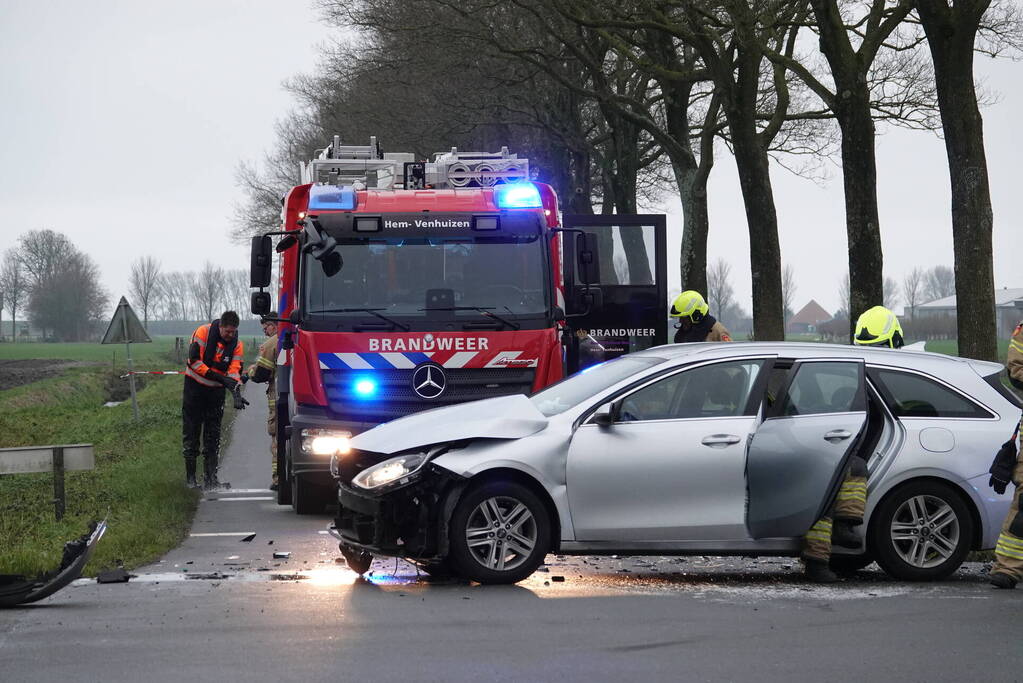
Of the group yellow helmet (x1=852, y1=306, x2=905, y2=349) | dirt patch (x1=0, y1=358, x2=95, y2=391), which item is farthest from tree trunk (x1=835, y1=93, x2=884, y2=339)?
dirt patch (x1=0, y1=358, x2=95, y2=391)

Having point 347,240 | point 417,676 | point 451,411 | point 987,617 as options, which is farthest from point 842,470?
point 347,240

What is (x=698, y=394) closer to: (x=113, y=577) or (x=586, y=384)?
(x=586, y=384)

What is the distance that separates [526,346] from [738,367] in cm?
322

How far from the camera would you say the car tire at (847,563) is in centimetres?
966

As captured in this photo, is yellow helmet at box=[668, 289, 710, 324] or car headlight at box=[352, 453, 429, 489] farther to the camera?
yellow helmet at box=[668, 289, 710, 324]

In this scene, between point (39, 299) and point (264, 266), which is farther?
point (39, 299)

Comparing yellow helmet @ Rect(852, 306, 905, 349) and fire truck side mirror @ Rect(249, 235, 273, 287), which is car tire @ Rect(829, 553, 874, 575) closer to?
yellow helmet @ Rect(852, 306, 905, 349)

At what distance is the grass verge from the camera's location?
10.7 m

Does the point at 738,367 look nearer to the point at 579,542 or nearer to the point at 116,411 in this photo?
the point at 579,542

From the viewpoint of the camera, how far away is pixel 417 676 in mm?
6523

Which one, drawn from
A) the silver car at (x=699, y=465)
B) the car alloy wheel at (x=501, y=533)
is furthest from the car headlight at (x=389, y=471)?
the car alloy wheel at (x=501, y=533)

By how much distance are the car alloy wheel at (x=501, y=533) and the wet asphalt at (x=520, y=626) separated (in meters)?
0.20

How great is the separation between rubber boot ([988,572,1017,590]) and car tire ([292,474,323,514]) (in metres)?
5.44

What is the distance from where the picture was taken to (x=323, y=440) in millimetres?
12078
